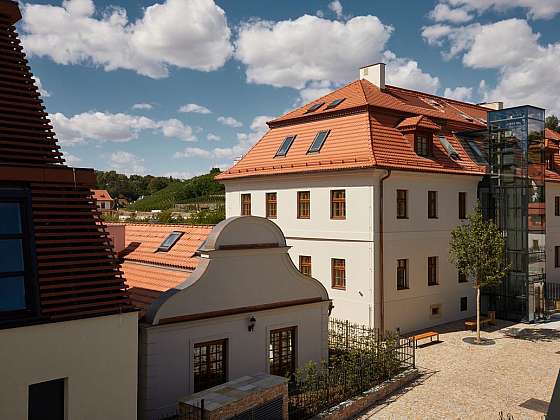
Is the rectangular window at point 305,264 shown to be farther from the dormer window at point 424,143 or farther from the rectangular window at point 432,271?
the dormer window at point 424,143

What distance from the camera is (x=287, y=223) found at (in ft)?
73.8

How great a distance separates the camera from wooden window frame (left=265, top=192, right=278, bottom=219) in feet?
75.9

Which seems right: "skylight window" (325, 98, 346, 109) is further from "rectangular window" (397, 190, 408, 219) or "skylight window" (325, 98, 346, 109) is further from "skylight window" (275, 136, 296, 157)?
"rectangular window" (397, 190, 408, 219)

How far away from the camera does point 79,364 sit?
8320mm

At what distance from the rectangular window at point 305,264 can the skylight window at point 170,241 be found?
6642 millimetres

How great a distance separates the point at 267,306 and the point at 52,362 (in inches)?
251

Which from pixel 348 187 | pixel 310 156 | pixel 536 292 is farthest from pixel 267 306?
pixel 536 292

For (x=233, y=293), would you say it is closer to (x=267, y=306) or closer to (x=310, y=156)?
(x=267, y=306)

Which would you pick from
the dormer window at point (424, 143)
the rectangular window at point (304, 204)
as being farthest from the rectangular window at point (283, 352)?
the dormer window at point (424, 143)

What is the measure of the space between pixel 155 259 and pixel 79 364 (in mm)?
7465

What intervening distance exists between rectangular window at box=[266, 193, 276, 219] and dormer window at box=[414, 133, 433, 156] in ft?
22.1

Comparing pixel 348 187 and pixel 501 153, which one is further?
pixel 501 153

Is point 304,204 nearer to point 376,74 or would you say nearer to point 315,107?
point 315,107

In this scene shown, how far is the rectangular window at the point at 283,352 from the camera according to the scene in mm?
13844
